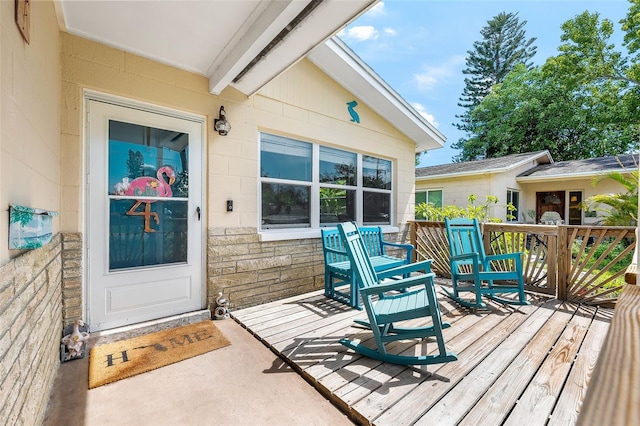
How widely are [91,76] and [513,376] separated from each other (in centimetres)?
427

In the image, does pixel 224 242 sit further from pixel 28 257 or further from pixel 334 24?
pixel 334 24

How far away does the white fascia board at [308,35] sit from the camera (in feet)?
7.09

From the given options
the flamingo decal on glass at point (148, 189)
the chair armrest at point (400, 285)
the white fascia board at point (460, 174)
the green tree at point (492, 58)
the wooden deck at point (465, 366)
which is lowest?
the wooden deck at point (465, 366)

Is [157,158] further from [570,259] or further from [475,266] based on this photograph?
[570,259]

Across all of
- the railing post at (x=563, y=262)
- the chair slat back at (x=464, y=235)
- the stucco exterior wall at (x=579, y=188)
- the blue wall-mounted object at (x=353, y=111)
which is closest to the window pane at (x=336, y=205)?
the blue wall-mounted object at (x=353, y=111)

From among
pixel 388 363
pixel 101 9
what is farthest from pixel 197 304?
pixel 101 9

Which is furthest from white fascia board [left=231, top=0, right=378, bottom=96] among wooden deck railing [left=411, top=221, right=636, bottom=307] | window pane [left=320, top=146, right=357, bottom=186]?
wooden deck railing [left=411, top=221, right=636, bottom=307]

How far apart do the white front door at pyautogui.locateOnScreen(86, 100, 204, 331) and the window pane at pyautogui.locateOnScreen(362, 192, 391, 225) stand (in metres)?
2.87

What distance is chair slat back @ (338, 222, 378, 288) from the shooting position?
2.44 meters

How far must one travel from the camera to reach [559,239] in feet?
12.3

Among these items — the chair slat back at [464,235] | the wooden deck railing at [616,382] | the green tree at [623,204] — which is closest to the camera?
the wooden deck railing at [616,382]

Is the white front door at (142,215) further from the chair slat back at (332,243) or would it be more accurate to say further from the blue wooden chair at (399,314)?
the blue wooden chair at (399,314)

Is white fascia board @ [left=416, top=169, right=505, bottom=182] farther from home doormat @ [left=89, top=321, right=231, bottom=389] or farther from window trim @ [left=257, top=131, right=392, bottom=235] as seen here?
home doormat @ [left=89, top=321, right=231, bottom=389]

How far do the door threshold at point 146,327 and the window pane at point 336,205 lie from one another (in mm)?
2140
